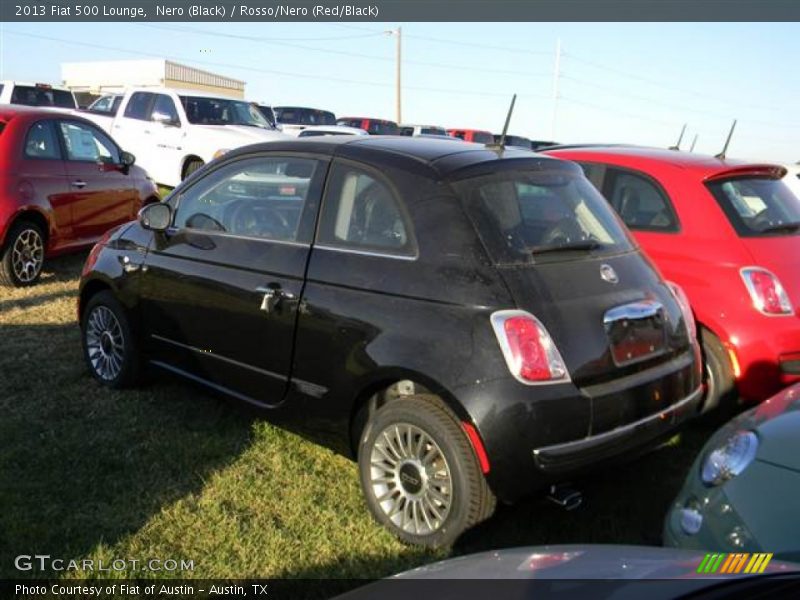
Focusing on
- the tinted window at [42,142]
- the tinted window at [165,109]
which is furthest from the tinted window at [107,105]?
the tinted window at [42,142]

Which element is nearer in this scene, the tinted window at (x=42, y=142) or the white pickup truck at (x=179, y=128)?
the tinted window at (x=42, y=142)

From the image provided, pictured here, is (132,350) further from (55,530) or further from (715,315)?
(715,315)

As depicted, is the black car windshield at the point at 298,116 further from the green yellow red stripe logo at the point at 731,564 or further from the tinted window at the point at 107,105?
the green yellow red stripe logo at the point at 731,564

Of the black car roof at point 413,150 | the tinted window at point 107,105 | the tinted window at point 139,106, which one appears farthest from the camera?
the tinted window at point 107,105

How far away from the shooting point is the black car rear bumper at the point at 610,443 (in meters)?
2.93

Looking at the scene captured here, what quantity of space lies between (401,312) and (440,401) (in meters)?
0.42

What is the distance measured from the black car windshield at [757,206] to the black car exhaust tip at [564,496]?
94.3 inches

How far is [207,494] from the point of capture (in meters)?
3.52

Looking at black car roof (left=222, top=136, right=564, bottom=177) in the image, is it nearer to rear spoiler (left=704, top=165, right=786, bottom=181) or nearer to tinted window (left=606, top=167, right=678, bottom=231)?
tinted window (left=606, top=167, right=678, bottom=231)

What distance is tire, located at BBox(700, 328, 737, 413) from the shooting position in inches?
176

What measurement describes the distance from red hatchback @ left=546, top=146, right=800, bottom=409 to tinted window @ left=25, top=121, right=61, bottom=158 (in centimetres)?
523

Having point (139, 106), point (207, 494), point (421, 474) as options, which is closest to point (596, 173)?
Result: point (421, 474)

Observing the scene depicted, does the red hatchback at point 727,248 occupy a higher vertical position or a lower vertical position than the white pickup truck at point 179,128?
higher

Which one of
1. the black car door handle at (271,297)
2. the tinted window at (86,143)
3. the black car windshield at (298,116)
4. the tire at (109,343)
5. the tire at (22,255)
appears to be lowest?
the black car windshield at (298,116)
